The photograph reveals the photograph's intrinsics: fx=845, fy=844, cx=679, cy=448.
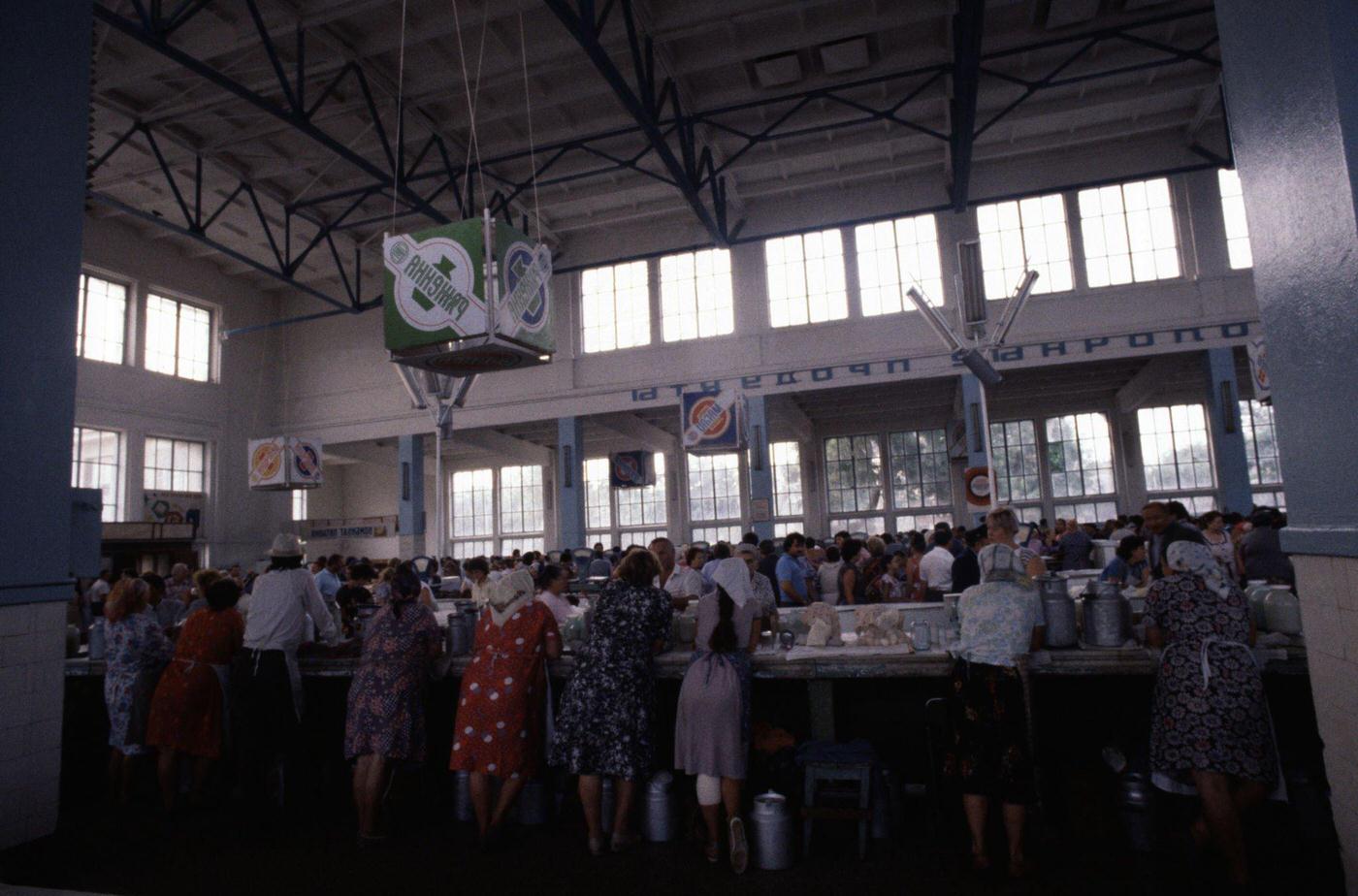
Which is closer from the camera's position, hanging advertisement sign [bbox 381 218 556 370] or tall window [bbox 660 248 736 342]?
hanging advertisement sign [bbox 381 218 556 370]

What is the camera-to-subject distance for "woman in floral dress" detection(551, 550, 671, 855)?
13.5 ft

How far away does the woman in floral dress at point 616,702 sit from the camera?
13.5 feet

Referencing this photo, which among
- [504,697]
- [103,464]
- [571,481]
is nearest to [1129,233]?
[571,481]

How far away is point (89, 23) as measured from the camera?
173 inches

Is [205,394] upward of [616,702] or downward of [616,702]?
upward

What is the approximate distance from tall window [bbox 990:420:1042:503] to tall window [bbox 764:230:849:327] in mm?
5531

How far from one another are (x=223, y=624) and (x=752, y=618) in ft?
10.7

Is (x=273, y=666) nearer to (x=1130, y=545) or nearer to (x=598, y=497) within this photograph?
(x=1130, y=545)

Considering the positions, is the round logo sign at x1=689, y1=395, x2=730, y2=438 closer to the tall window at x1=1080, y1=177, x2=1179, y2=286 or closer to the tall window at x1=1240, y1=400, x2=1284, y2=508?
the tall window at x1=1080, y1=177, x2=1179, y2=286

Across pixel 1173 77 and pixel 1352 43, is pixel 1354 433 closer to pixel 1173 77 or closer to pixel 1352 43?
pixel 1352 43

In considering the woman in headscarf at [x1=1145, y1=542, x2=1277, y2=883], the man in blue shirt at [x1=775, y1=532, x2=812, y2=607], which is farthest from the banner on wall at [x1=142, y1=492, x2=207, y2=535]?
the woman in headscarf at [x1=1145, y1=542, x2=1277, y2=883]

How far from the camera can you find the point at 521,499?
23.5 m

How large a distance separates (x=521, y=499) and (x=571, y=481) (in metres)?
6.65

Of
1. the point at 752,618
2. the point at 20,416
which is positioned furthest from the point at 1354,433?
the point at 20,416
